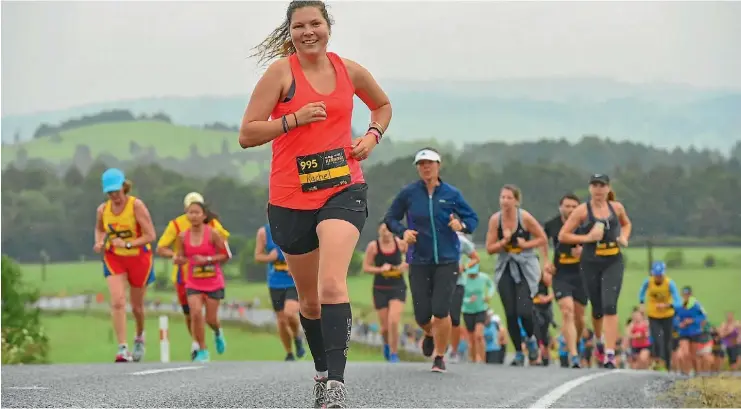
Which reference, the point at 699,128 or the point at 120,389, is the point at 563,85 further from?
the point at 120,389

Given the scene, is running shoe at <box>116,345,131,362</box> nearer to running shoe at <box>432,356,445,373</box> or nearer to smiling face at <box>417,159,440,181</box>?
running shoe at <box>432,356,445,373</box>

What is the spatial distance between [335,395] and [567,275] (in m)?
11.3

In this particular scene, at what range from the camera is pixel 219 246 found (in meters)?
16.5

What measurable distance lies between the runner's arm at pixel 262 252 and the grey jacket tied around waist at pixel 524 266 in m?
2.94

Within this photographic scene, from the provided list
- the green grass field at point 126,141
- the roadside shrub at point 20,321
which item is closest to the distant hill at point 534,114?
the green grass field at point 126,141

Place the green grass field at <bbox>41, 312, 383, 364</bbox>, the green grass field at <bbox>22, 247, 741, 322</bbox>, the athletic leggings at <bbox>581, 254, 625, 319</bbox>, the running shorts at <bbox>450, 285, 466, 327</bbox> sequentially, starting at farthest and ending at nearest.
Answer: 1. the green grass field at <bbox>41, 312, 383, 364</bbox>
2. the green grass field at <bbox>22, 247, 741, 322</bbox>
3. the athletic leggings at <bbox>581, 254, 625, 319</bbox>
4. the running shorts at <bbox>450, 285, 466, 327</bbox>

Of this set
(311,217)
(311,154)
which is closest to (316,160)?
(311,154)

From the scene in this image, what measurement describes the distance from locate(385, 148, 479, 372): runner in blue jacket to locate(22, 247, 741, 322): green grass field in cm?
5617

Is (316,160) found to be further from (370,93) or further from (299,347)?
(299,347)

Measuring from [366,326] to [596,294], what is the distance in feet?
199

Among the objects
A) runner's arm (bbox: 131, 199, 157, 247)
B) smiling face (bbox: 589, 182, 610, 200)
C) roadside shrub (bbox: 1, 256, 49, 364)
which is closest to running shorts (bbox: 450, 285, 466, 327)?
smiling face (bbox: 589, 182, 610, 200)

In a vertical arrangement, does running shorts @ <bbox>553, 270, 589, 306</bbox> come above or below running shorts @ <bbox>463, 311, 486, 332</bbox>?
above

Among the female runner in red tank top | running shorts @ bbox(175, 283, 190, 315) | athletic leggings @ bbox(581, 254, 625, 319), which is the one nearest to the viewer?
the female runner in red tank top

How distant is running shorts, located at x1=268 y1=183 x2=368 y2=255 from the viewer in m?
6.96
